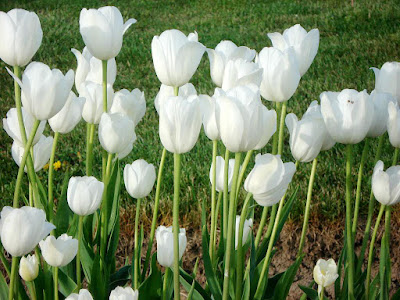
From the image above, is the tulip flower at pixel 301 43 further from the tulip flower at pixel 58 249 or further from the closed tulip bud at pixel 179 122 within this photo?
the tulip flower at pixel 58 249

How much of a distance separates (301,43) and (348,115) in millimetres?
291

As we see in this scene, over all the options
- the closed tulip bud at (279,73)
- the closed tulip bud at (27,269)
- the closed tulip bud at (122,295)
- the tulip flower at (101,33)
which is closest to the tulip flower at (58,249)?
the closed tulip bud at (27,269)

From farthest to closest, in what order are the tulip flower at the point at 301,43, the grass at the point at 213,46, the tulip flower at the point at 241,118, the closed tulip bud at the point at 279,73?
the grass at the point at 213,46 → the tulip flower at the point at 301,43 → the closed tulip bud at the point at 279,73 → the tulip flower at the point at 241,118

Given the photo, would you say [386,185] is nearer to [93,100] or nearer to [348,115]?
[348,115]

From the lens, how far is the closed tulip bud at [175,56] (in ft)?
3.99

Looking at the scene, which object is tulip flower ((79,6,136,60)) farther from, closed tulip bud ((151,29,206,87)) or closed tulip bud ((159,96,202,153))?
closed tulip bud ((159,96,202,153))

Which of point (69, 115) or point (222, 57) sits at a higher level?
point (222, 57)

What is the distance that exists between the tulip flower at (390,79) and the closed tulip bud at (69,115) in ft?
2.28

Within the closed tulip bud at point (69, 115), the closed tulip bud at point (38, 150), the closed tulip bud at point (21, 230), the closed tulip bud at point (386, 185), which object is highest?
the closed tulip bud at point (69, 115)

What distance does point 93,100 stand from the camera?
1406mm

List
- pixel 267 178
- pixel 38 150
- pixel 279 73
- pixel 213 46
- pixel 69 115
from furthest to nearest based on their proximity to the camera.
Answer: pixel 213 46
pixel 38 150
pixel 69 115
pixel 279 73
pixel 267 178

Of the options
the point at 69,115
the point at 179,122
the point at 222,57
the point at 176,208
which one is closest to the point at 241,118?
the point at 179,122

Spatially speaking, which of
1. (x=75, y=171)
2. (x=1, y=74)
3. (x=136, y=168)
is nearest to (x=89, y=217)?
(x=136, y=168)

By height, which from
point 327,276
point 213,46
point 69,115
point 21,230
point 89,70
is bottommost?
point 327,276
